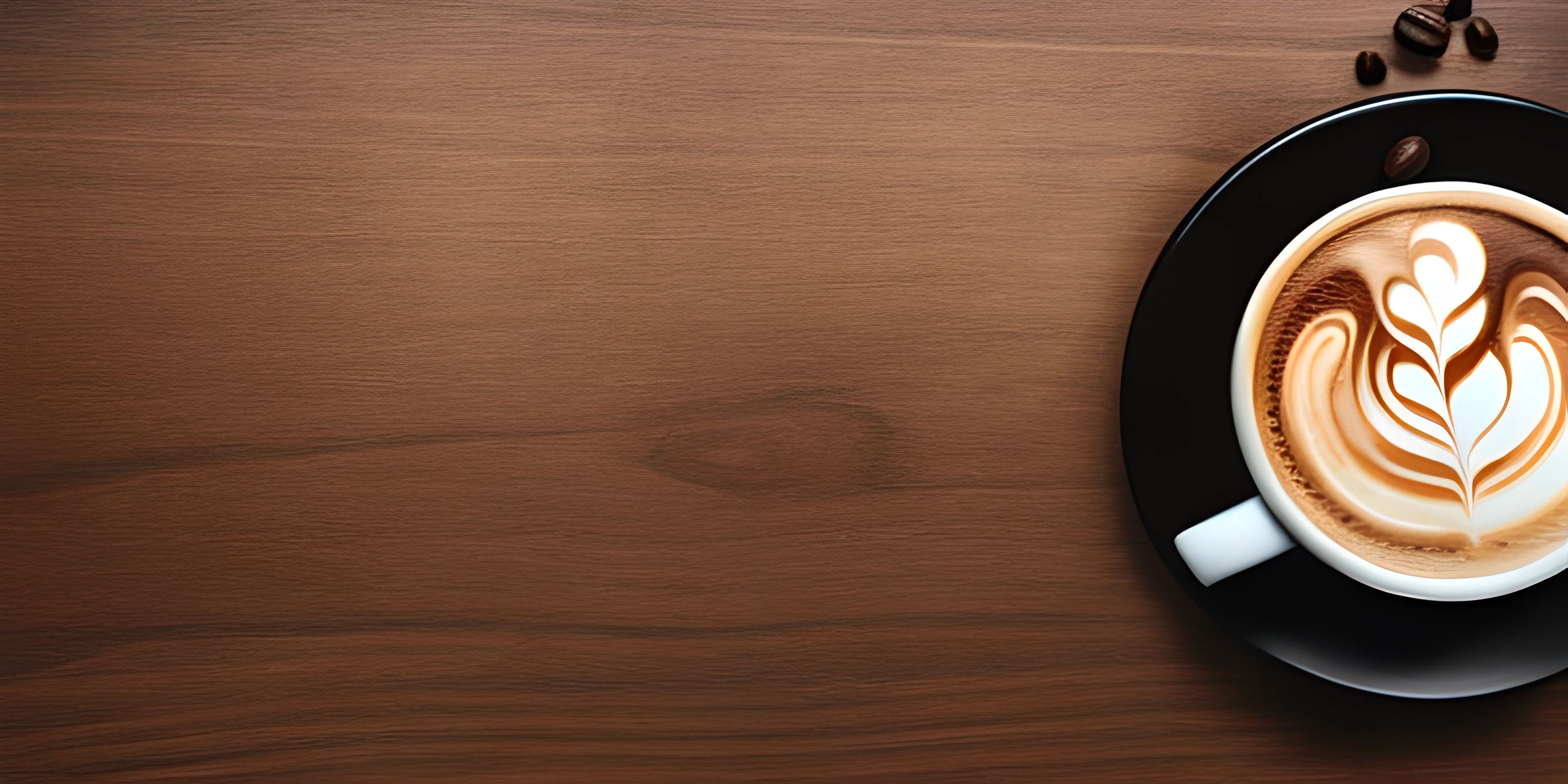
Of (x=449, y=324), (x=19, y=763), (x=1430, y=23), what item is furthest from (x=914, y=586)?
(x=19, y=763)

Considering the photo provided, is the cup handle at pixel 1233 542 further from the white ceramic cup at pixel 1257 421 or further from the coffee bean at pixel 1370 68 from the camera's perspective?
the coffee bean at pixel 1370 68

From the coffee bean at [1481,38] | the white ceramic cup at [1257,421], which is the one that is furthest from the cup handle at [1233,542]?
the coffee bean at [1481,38]

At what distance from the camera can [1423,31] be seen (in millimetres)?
512

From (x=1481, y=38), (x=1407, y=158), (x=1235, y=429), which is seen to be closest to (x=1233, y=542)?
(x=1235, y=429)

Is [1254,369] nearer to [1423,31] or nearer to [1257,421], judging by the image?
[1257,421]

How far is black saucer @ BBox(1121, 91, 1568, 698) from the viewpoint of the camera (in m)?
0.49

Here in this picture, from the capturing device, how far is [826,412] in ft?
1.74

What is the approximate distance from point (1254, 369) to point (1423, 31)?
0.77 ft

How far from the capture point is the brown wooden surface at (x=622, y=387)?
0.52 m

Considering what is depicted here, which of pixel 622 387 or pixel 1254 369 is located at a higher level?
pixel 622 387

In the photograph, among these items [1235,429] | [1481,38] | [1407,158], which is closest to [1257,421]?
[1235,429]

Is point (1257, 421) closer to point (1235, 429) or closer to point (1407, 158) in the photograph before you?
point (1235, 429)

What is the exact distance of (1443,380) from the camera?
0.48m

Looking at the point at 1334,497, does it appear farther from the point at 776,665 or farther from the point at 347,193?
the point at 347,193
